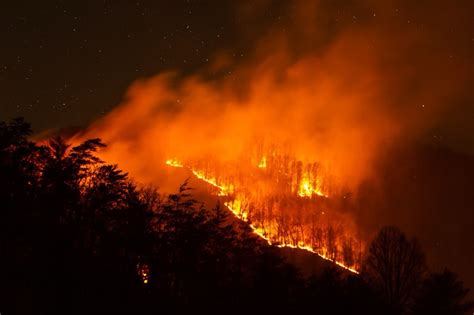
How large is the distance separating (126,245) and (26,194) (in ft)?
14.5

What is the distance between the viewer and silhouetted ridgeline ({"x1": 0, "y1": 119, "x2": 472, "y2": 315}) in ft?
64.0

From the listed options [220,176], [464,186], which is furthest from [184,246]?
[464,186]

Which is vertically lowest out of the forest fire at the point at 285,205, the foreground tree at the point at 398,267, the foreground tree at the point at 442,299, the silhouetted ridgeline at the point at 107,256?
the silhouetted ridgeline at the point at 107,256

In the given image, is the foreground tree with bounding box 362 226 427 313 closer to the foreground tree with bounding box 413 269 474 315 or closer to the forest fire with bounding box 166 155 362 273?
the foreground tree with bounding box 413 269 474 315

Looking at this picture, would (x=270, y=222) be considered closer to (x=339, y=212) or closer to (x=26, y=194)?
(x=339, y=212)

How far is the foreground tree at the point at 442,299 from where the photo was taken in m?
40.0

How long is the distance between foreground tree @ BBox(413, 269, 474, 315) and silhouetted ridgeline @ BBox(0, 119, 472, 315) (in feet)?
33.2

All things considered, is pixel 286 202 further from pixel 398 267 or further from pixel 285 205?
pixel 398 267

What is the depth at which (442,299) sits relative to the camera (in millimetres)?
40906

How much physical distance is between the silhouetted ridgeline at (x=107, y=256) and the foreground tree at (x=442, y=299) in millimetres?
10115

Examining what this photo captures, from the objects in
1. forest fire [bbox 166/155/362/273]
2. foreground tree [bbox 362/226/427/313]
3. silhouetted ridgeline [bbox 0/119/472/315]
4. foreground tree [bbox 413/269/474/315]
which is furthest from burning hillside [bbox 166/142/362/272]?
silhouetted ridgeline [bbox 0/119/472/315]

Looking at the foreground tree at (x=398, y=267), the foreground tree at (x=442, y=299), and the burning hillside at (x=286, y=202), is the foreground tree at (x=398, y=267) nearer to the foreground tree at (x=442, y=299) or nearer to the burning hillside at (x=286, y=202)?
the foreground tree at (x=442, y=299)

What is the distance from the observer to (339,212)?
165375 millimetres

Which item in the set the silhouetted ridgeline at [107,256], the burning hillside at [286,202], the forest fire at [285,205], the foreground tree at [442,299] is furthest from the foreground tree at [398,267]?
the burning hillside at [286,202]
